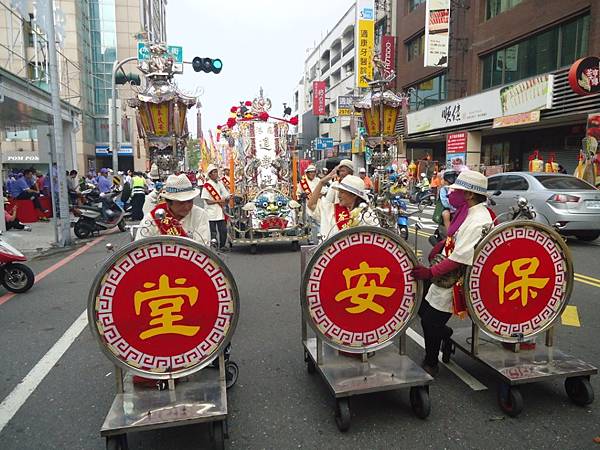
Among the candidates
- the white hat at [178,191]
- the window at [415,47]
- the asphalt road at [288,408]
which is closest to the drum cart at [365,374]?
the asphalt road at [288,408]

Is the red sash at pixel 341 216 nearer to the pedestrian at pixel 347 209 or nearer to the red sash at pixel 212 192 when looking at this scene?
the pedestrian at pixel 347 209

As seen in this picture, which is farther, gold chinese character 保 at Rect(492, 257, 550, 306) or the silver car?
the silver car

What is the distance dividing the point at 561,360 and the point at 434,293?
97 centimetres

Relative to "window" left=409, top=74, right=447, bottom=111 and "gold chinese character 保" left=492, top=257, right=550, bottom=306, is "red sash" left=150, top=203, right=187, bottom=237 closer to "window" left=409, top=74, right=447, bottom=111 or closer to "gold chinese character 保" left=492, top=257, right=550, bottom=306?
"gold chinese character 保" left=492, top=257, right=550, bottom=306

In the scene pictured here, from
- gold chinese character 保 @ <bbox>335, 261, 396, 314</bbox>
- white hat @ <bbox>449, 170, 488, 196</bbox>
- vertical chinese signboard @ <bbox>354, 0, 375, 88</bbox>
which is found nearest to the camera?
gold chinese character 保 @ <bbox>335, 261, 396, 314</bbox>

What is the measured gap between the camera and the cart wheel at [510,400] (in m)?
2.85

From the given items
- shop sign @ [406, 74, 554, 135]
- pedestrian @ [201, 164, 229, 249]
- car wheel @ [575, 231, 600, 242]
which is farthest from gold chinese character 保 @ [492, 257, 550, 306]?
shop sign @ [406, 74, 554, 135]

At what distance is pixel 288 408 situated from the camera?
3.06 meters

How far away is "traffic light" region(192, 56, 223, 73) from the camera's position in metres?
12.6

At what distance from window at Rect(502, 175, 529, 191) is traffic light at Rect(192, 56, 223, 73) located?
8.39 metres

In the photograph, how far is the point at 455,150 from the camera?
21359mm

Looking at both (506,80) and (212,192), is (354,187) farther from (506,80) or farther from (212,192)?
(506,80)

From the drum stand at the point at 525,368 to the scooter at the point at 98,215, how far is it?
1024 cm

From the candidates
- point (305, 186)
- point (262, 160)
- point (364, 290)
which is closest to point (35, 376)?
point (364, 290)
